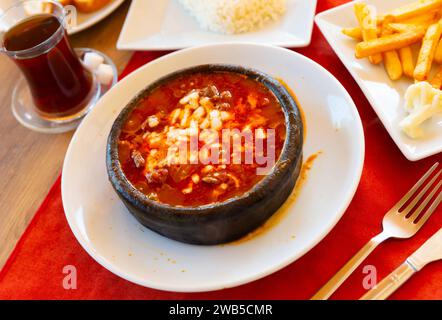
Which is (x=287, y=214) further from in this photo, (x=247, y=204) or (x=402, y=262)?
(x=402, y=262)

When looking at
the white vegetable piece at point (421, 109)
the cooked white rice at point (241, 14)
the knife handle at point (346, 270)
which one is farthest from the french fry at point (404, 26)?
the knife handle at point (346, 270)

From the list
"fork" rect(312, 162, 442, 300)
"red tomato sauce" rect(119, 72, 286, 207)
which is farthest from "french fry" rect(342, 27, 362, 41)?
"fork" rect(312, 162, 442, 300)

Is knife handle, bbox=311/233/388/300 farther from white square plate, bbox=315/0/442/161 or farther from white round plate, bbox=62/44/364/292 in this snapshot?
white square plate, bbox=315/0/442/161

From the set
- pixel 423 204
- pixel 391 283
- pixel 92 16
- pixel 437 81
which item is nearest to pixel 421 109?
pixel 437 81

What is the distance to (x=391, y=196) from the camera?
169cm

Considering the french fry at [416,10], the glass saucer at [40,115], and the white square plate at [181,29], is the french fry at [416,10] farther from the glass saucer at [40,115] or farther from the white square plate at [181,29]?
the glass saucer at [40,115]

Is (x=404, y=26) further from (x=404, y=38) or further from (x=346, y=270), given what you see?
(x=346, y=270)

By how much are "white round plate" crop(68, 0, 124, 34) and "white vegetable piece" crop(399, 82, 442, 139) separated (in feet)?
5.37

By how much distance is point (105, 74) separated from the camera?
2314mm

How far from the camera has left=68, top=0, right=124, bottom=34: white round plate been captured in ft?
8.27

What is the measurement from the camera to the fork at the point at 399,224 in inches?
58.0

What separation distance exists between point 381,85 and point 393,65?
10cm

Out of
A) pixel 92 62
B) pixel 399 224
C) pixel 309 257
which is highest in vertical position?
pixel 399 224

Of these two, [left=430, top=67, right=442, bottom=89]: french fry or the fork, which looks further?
[left=430, top=67, right=442, bottom=89]: french fry
